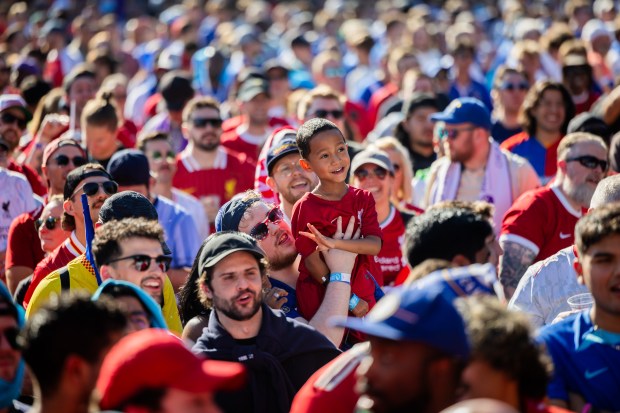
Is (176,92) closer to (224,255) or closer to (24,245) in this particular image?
(24,245)

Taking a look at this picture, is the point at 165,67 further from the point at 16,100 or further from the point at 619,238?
the point at 619,238

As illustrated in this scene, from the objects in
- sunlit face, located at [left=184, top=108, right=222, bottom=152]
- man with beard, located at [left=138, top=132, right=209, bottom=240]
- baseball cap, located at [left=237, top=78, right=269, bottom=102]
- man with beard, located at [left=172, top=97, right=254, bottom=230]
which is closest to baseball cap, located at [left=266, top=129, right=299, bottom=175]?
man with beard, located at [left=138, top=132, right=209, bottom=240]

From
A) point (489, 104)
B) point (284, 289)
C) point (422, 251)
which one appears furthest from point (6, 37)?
point (422, 251)

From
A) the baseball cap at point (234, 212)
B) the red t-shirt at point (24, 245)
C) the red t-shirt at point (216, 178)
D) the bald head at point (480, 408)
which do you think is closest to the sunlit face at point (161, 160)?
the red t-shirt at point (216, 178)

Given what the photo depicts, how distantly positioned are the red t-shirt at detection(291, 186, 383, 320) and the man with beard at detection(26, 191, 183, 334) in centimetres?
73

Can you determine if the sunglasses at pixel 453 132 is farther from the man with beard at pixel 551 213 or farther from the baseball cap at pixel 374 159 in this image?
the man with beard at pixel 551 213

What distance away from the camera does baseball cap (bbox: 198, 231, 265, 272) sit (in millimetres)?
5355

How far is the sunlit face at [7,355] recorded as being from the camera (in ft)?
15.0

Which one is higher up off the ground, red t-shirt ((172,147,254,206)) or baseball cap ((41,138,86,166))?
baseball cap ((41,138,86,166))

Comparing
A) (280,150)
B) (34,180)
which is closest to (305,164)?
(280,150)

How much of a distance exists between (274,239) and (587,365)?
2271mm

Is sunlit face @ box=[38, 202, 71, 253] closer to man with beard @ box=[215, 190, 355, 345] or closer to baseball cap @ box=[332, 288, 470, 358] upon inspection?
man with beard @ box=[215, 190, 355, 345]

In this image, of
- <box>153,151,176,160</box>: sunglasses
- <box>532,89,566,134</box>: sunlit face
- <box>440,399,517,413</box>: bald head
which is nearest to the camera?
<box>440,399,517,413</box>: bald head

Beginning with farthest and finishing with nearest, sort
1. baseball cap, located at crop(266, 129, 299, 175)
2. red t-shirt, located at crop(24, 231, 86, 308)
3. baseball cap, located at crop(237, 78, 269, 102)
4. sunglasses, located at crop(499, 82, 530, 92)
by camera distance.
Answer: sunglasses, located at crop(499, 82, 530, 92), baseball cap, located at crop(237, 78, 269, 102), baseball cap, located at crop(266, 129, 299, 175), red t-shirt, located at crop(24, 231, 86, 308)
